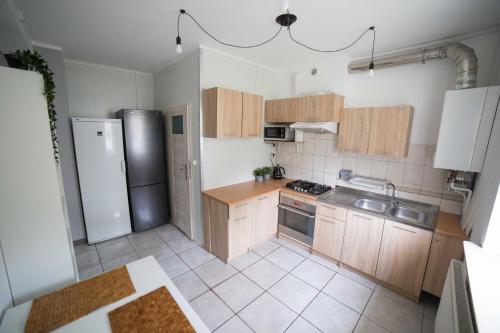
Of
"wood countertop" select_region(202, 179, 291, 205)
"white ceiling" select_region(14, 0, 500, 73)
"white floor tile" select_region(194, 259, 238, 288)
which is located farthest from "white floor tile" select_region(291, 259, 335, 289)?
"white ceiling" select_region(14, 0, 500, 73)

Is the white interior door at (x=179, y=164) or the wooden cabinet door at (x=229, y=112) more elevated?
the wooden cabinet door at (x=229, y=112)

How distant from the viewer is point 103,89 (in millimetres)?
3260

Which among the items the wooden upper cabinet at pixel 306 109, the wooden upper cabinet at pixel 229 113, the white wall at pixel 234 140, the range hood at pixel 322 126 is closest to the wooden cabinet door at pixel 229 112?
the wooden upper cabinet at pixel 229 113

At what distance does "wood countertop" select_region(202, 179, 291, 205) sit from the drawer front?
83 millimetres

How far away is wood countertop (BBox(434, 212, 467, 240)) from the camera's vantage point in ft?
5.89

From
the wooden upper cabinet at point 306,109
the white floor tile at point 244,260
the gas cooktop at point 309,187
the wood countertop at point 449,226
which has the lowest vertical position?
the white floor tile at point 244,260

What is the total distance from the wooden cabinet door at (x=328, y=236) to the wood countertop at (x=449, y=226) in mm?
866

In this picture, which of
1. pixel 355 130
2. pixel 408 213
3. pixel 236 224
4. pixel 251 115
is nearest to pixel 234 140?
pixel 251 115

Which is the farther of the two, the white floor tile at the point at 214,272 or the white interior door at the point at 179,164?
the white interior door at the point at 179,164

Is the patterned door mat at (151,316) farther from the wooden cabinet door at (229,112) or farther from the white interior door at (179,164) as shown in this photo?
the white interior door at (179,164)

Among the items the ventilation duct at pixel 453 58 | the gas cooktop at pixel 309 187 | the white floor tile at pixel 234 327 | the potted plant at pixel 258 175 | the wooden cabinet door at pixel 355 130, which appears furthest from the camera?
the potted plant at pixel 258 175

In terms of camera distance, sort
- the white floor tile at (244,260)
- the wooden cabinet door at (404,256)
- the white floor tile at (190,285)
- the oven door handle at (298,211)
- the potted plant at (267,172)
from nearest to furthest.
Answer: the wooden cabinet door at (404,256) → the white floor tile at (190,285) → the white floor tile at (244,260) → the oven door handle at (298,211) → the potted plant at (267,172)

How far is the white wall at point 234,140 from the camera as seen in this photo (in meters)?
2.62

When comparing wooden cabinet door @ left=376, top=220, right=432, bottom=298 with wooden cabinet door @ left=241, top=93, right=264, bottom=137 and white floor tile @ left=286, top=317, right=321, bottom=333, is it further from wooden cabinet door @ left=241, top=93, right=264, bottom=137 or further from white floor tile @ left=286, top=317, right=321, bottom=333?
wooden cabinet door @ left=241, top=93, right=264, bottom=137
